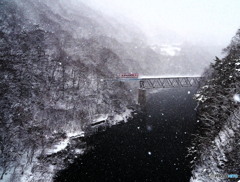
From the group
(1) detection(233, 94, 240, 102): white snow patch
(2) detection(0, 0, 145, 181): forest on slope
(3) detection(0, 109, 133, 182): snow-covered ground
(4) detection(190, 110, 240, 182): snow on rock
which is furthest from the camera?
(2) detection(0, 0, 145, 181): forest on slope

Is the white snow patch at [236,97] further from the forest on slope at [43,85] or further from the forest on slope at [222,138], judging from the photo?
the forest on slope at [43,85]

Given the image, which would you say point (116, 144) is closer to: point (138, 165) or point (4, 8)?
point (138, 165)

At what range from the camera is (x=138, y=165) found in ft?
79.2

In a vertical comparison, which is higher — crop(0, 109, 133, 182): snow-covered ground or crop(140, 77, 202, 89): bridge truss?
crop(0, 109, 133, 182): snow-covered ground

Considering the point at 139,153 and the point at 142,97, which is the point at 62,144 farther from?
the point at 142,97

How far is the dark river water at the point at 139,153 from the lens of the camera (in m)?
21.9

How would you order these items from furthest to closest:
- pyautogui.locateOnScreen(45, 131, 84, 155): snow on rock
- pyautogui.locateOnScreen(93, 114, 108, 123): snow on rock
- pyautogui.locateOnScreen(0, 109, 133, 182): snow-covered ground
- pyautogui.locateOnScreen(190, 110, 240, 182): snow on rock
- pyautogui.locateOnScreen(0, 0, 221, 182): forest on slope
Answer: pyautogui.locateOnScreen(93, 114, 108, 123): snow on rock
pyautogui.locateOnScreen(45, 131, 84, 155): snow on rock
pyautogui.locateOnScreen(0, 0, 221, 182): forest on slope
pyautogui.locateOnScreen(0, 109, 133, 182): snow-covered ground
pyautogui.locateOnScreen(190, 110, 240, 182): snow on rock

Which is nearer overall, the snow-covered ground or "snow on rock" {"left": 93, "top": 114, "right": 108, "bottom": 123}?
the snow-covered ground

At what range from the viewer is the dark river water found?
21.9 metres

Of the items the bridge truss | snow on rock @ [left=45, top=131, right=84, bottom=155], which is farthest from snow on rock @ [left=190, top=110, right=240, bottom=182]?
the bridge truss

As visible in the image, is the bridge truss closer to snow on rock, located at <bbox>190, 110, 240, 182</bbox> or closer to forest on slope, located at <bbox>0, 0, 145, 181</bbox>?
forest on slope, located at <bbox>0, 0, 145, 181</bbox>

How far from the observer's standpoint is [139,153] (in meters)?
27.1

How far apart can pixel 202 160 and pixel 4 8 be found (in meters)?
77.0

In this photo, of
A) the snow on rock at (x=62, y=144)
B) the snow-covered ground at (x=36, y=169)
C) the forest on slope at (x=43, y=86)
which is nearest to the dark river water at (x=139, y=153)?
the snow-covered ground at (x=36, y=169)
